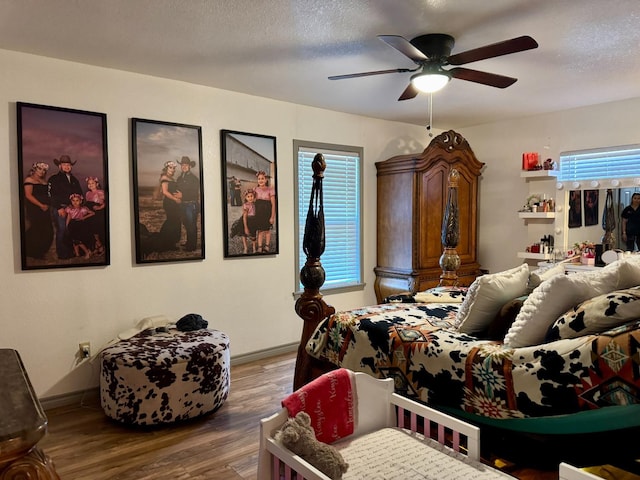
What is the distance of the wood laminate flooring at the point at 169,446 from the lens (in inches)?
92.7

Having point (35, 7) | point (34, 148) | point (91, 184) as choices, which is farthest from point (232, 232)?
point (35, 7)

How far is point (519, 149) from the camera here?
5270 mm

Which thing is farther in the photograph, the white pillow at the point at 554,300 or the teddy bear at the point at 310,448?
the white pillow at the point at 554,300

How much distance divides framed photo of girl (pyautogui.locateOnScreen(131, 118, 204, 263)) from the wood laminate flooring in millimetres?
1258

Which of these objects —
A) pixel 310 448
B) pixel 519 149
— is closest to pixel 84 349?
pixel 310 448

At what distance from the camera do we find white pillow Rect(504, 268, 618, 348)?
201cm

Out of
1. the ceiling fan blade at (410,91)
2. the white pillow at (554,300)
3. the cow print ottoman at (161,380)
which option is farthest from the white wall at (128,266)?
the white pillow at (554,300)

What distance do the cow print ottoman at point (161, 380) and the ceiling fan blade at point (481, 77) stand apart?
2.46 m

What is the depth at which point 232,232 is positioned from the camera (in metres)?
4.08

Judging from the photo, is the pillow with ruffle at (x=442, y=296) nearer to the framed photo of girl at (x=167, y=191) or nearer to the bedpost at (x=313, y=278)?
the bedpost at (x=313, y=278)

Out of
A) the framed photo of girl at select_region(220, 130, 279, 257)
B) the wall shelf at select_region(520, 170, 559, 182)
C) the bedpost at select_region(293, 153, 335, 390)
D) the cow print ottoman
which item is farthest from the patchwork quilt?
the wall shelf at select_region(520, 170, 559, 182)

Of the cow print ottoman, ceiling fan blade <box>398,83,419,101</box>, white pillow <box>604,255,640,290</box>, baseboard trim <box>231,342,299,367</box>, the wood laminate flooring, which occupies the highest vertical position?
ceiling fan blade <box>398,83,419,101</box>

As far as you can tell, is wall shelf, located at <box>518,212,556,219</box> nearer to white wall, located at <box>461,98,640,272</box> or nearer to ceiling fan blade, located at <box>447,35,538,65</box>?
white wall, located at <box>461,98,640,272</box>

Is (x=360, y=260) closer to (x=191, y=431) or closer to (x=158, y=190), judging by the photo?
(x=158, y=190)
